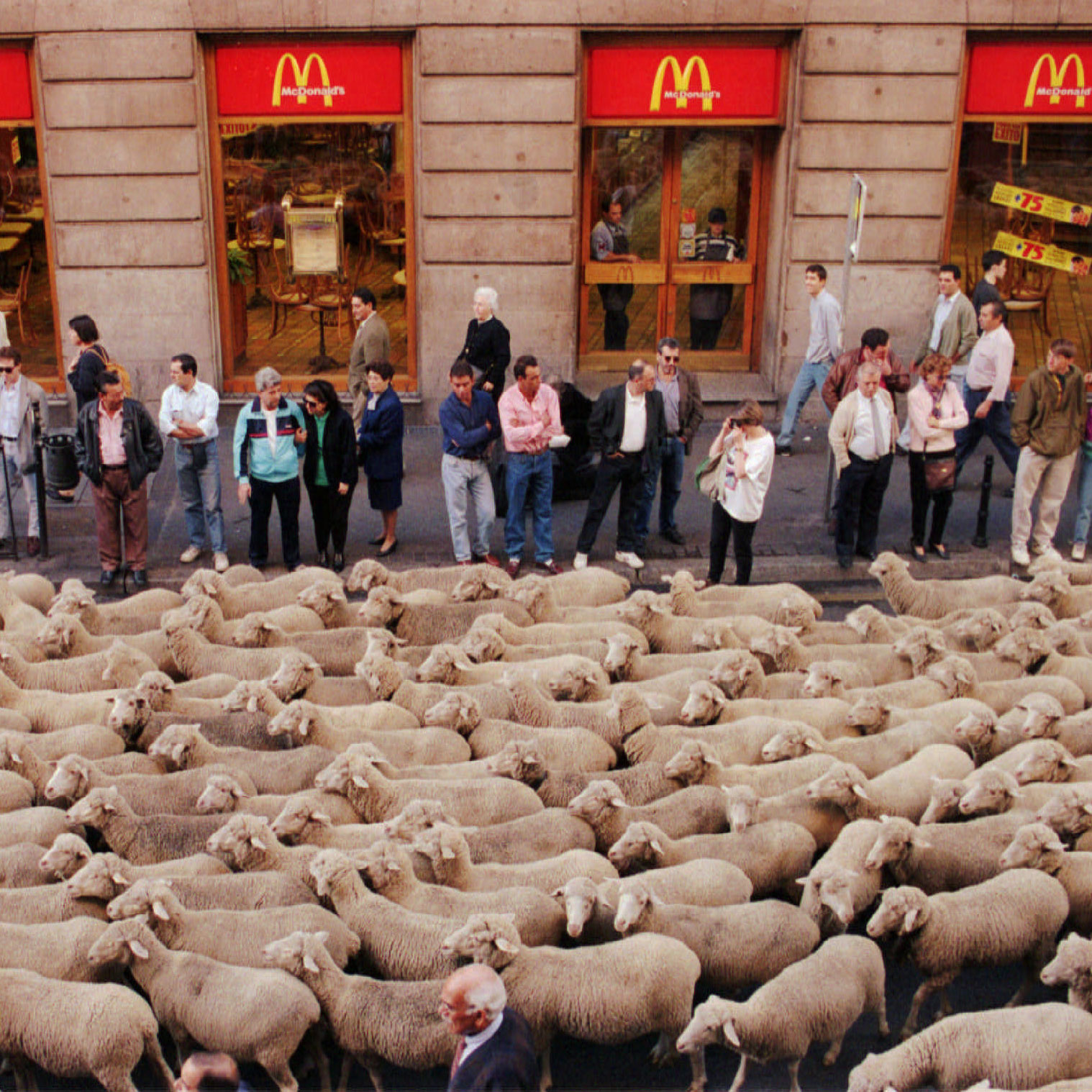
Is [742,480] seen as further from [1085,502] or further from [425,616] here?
[1085,502]

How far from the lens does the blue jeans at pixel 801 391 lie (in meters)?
16.8

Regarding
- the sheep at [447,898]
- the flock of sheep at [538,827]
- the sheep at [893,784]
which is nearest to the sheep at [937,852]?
the flock of sheep at [538,827]

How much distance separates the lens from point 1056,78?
57.7 feet

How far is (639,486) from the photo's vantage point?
46.0 feet

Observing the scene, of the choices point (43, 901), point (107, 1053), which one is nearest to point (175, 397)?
point (43, 901)

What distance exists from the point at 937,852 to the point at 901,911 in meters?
0.77

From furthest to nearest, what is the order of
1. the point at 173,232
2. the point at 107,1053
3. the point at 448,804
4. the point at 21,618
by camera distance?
the point at 173,232, the point at 21,618, the point at 448,804, the point at 107,1053

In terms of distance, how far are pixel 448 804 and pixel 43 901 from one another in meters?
2.30

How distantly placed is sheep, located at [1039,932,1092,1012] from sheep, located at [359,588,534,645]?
17.1 feet

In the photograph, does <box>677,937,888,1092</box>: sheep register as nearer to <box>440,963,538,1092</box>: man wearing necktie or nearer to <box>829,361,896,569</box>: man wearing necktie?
<box>440,963,538,1092</box>: man wearing necktie

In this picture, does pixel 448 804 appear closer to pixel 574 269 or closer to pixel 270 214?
pixel 574 269

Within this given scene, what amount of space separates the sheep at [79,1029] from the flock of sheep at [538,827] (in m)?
0.02

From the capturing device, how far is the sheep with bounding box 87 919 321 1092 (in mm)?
6941

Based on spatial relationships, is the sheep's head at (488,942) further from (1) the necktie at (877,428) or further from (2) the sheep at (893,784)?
(1) the necktie at (877,428)
